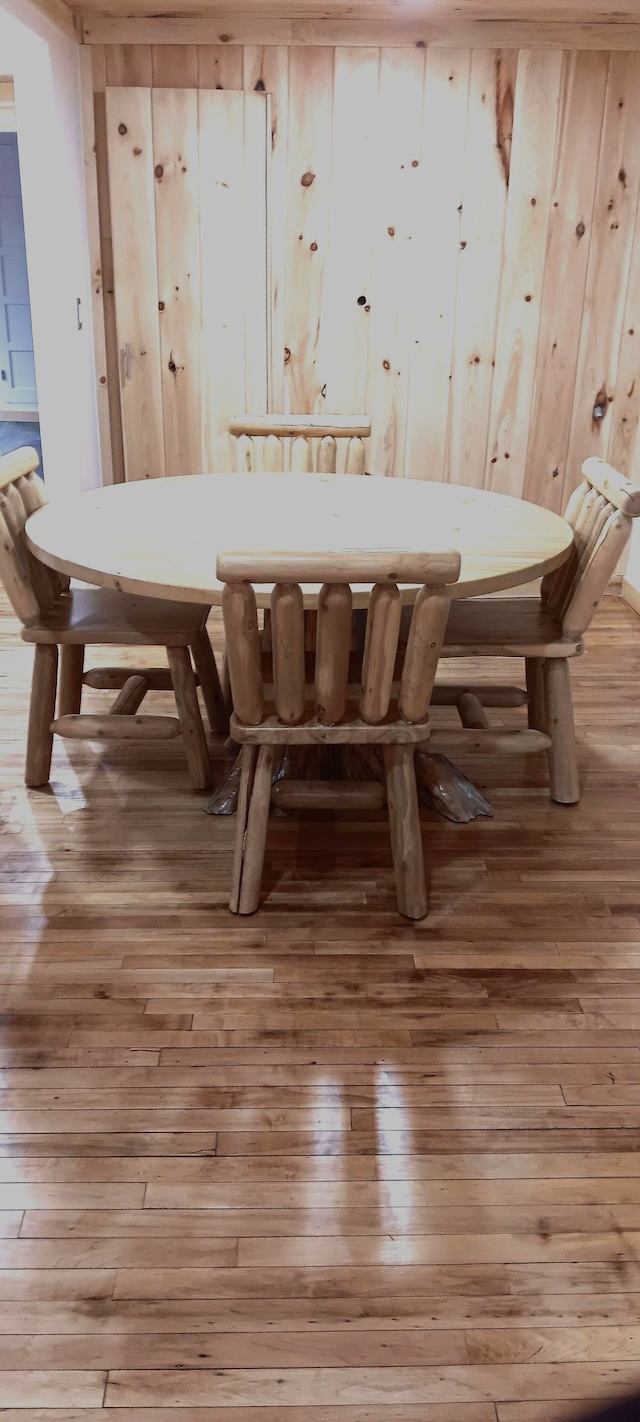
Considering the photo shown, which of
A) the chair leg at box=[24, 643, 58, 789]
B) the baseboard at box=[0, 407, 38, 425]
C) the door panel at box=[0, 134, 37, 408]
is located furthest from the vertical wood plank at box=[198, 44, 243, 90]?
the baseboard at box=[0, 407, 38, 425]

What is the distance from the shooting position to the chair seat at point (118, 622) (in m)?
2.49

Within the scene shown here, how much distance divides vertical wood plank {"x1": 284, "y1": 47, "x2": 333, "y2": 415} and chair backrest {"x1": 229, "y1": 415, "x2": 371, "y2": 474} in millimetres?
957

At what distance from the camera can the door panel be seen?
771 centimetres

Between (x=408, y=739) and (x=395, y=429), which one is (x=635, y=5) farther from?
(x=408, y=739)

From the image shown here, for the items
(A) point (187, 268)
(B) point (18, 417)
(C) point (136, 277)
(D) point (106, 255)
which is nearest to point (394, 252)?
(A) point (187, 268)

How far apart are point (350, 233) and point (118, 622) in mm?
2089

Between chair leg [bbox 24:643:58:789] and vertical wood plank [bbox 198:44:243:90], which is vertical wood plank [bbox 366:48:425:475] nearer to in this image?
vertical wood plank [bbox 198:44:243:90]

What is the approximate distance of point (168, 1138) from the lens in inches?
64.5

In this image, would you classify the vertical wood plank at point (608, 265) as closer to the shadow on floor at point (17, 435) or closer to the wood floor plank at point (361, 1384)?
the wood floor plank at point (361, 1384)

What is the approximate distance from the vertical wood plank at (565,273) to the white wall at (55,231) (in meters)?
1.70

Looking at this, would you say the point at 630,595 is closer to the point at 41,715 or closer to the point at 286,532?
the point at 286,532

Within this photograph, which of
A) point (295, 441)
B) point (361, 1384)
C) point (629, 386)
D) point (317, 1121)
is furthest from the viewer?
point (629, 386)

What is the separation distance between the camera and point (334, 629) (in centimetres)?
191

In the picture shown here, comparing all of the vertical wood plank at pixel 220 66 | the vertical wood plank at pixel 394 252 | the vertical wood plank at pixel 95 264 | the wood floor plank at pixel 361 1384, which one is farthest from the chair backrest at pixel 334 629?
the vertical wood plank at pixel 220 66
